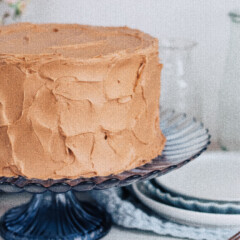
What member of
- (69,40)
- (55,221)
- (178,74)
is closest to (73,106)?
(69,40)

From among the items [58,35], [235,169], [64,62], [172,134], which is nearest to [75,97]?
[64,62]

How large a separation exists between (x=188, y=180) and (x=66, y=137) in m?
0.31

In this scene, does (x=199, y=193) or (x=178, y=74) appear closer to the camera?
(x=199, y=193)

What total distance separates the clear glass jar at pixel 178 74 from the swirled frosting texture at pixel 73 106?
34cm

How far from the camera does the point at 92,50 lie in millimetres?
936

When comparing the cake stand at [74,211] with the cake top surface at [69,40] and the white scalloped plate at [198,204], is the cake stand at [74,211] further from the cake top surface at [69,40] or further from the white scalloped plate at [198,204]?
the cake top surface at [69,40]

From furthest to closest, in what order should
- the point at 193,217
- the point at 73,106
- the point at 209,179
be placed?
the point at 209,179 < the point at 193,217 < the point at 73,106

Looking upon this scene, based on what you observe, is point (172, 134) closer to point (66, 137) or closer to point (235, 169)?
point (235, 169)

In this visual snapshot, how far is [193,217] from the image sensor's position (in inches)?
39.3

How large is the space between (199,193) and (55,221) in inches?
10.6

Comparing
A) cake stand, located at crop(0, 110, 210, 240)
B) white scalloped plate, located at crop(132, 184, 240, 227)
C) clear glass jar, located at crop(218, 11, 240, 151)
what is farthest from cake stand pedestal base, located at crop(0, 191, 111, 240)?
clear glass jar, located at crop(218, 11, 240, 151)

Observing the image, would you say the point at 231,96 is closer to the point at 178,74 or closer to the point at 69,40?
the point at 178,74

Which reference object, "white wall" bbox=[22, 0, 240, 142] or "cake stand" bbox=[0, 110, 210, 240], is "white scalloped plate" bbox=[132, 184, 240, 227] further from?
"white wall" bbox=[22, 0, 240, 142]

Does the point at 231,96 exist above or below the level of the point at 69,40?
below
